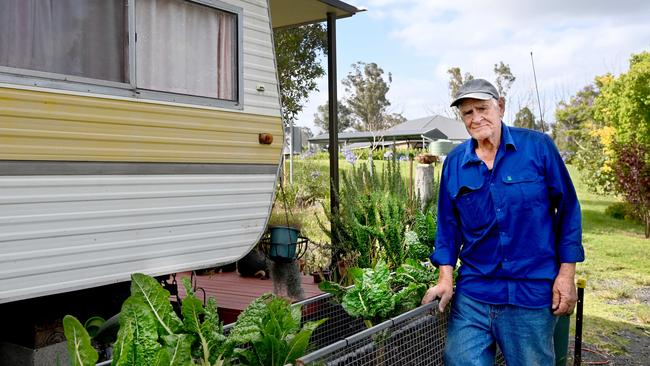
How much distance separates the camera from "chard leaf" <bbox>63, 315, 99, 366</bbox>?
1925mm

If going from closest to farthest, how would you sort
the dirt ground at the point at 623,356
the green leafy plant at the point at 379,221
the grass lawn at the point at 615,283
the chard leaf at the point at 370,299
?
the chard leaf at the point at 370,299 → the green leafy plant at the point at 379,221 → the dirt ground at the point at 623,356 → the grass lawn at the point at 615,283

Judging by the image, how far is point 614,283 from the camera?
721cm

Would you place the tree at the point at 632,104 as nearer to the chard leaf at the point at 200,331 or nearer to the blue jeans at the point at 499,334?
the blue jeans at the point at 499,334

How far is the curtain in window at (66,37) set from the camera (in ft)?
9.74

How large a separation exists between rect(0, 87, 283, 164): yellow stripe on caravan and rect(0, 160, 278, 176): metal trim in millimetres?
28

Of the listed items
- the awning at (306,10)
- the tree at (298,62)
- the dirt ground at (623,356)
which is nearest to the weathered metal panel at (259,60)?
the awning at (306,10)

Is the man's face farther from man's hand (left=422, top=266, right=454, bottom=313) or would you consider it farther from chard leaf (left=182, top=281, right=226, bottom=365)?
chard leaf (left=182, top=281, right=226, bottom=365)

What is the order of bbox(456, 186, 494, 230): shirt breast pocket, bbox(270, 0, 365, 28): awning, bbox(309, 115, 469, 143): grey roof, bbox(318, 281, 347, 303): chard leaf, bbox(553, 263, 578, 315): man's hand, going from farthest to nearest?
bbox(309, 115, 469, 143): grey roof → bbox(270, 0, 365, 28): awning → bbox(318, 281, 347, 303): chard leaf → bbox(456, 186, 494, 230): shirt breast pocket → bbox(553, 263, 578, 315): man's hand

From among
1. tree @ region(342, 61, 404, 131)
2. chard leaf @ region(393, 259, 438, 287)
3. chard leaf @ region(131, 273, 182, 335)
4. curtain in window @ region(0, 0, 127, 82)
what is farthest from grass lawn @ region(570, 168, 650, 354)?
tree @ region(342, 61, 404, 131)

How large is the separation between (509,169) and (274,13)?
3771 mm

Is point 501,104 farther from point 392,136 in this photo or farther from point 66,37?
point 392,136

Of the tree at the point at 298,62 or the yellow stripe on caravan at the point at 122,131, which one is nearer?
the yellow stripe on caravan at the point at 122,131

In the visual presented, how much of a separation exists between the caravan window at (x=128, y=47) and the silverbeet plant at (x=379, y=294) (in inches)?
62.6

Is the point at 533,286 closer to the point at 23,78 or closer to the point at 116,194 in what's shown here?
the point at 116,194
